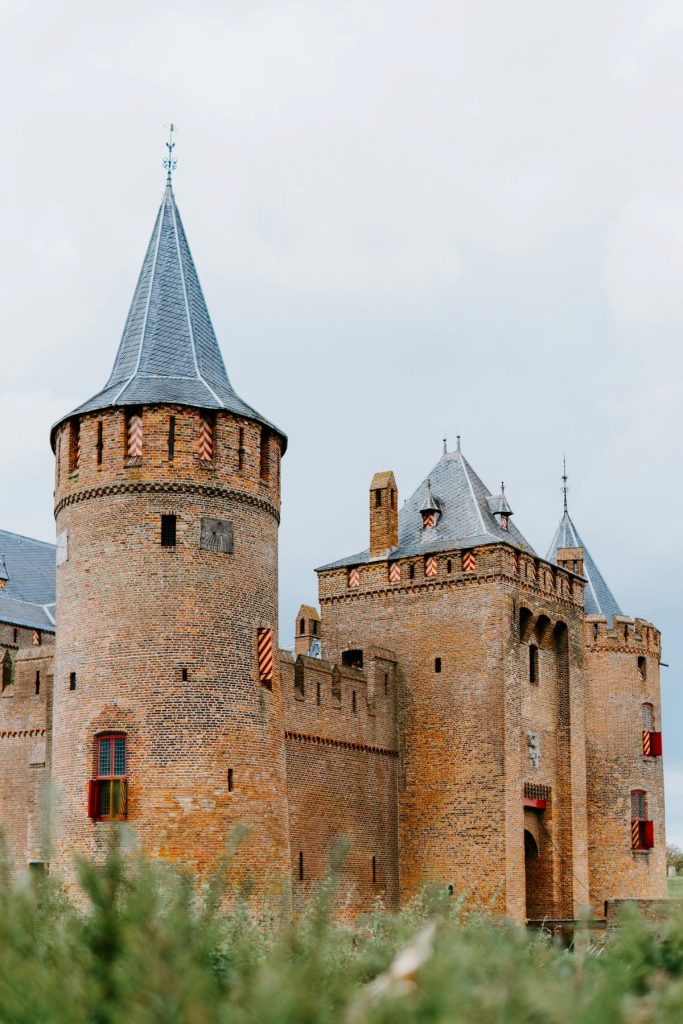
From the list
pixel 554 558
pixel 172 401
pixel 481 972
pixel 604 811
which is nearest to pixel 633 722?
pixel 604 811

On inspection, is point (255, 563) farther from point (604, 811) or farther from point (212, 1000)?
point (212, 1000)

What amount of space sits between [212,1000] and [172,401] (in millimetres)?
19050

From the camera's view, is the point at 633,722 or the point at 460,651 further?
the point at 633,722

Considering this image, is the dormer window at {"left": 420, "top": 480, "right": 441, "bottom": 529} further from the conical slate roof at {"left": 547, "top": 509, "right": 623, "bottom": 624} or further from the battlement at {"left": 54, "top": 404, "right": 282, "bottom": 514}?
the battlement at {"left": 54, "top": 404, "right": 282, "bottom": 514}

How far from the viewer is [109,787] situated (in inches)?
917

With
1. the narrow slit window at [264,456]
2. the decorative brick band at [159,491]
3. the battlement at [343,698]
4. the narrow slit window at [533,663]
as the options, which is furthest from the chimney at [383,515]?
the decorative brick band at [159,491]

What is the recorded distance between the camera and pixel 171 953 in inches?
219

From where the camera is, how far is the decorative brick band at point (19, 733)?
27781mm

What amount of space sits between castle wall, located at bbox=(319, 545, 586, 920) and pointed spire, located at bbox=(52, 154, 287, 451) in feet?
23.4

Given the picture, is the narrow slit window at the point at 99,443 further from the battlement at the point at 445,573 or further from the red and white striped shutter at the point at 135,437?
the battlement at the point at 445,573

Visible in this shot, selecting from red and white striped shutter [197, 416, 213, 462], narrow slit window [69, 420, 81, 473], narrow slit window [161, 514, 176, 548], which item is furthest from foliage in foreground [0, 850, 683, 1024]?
narrow slit window [69, 420, 81, 473]

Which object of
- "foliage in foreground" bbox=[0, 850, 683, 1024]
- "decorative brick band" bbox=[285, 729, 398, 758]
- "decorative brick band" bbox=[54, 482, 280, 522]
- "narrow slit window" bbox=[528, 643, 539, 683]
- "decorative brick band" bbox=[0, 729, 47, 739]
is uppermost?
"decorative brick band" bbox=[54, 482, 280, 522]

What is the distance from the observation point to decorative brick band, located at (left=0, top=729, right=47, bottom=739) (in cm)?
2778

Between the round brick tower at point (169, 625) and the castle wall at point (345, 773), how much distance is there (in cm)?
328
